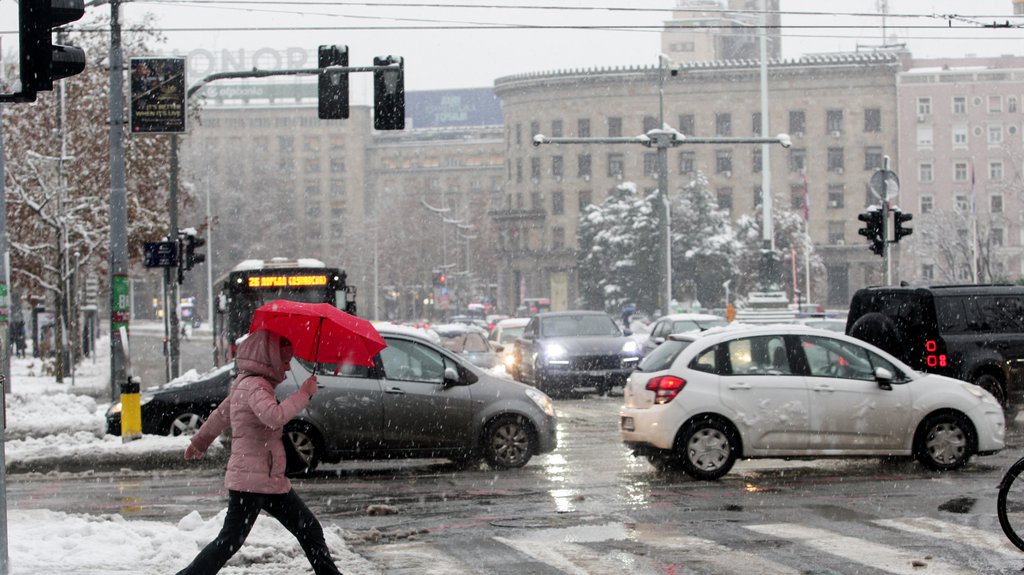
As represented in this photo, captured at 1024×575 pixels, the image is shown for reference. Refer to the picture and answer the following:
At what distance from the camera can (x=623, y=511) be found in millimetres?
12023

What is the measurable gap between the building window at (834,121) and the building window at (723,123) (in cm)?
701

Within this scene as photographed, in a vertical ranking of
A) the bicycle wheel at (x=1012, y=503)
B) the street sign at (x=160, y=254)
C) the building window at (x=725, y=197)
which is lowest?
the bicycle wheel at (x=1012, y=503)

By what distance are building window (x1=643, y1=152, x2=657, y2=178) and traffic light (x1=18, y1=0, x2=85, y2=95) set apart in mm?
98877

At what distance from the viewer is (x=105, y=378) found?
136 ft

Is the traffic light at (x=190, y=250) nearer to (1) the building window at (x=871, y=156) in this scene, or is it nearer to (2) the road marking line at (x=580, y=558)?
(2) the road marking line at (x=580, y=558)

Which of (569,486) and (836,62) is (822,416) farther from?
(836,62)

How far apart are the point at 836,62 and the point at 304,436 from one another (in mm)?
91429

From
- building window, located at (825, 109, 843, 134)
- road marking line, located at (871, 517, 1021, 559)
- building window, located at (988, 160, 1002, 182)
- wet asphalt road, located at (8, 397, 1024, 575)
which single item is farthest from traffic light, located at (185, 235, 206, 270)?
building window, located at (988, 160, 1002, 182)

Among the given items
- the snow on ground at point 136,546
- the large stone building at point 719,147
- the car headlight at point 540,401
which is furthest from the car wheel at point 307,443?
the large stone building at point 719,147

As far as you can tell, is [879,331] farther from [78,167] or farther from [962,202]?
[962,202]

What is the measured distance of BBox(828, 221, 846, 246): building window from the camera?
334ft

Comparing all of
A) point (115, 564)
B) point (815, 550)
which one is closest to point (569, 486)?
point (815, 550)

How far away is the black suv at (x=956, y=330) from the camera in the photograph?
776 inches

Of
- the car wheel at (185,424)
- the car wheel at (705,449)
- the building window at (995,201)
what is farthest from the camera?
the building window at (995,201)
